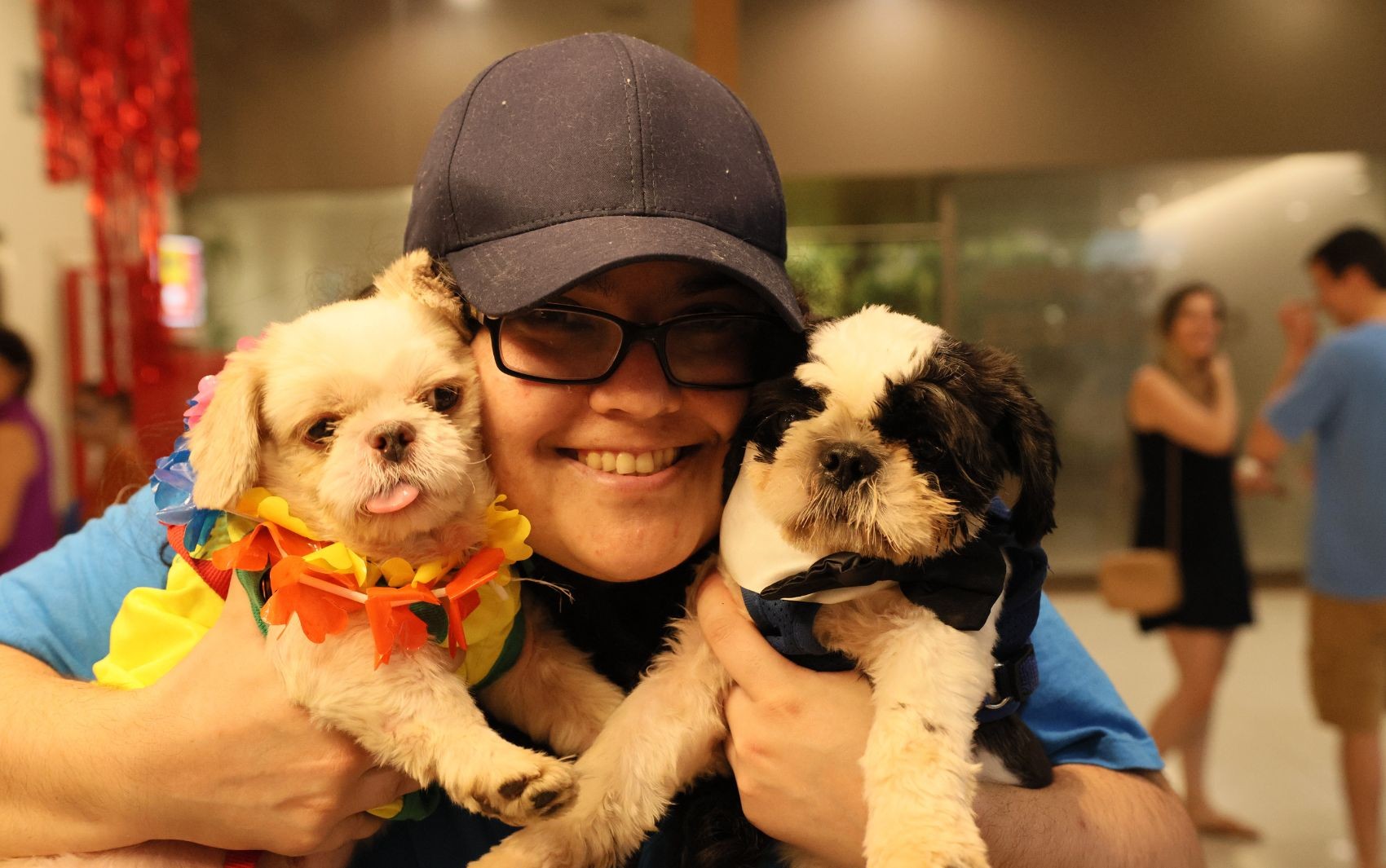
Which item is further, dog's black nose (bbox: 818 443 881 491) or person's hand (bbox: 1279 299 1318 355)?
person's hand (bbox: 1279 299 1318 355)

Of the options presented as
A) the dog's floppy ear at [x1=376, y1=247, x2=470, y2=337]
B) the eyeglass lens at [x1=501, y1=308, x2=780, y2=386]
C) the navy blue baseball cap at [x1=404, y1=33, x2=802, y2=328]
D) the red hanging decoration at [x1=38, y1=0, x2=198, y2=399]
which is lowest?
the eyeglass lens at [x1=501, y1=308, x2=780, y2=386]

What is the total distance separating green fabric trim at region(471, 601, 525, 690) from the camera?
52.4 inches

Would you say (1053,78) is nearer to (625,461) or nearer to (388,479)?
(625,461)

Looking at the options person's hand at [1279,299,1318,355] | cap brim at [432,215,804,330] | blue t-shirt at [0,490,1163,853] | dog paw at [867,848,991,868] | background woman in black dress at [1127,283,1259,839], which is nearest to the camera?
dog paw at [867,848,991,868]

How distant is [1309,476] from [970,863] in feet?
11.4

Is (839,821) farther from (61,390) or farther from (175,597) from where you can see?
(61,390)

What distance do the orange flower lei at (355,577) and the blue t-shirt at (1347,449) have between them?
339cm

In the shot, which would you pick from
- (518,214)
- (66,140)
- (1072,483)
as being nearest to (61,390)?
(66,140)

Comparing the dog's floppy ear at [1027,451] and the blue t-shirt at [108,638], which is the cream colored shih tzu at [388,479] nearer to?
the blue t-shirt at [108,638]

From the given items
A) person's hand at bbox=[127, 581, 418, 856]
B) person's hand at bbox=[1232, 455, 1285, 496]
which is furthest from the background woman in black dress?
person's hand at bbox=[127, 581, 418, 856]

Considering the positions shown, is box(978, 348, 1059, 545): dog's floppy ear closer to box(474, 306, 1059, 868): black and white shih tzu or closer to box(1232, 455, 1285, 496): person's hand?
box(474, 306, 1059, 868): black and white shih tzu

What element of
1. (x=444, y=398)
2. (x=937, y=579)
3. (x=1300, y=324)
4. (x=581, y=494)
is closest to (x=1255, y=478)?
(x=1300, y=324)

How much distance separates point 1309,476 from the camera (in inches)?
150

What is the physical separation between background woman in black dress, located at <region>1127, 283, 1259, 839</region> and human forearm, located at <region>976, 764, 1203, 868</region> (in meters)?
2.70
